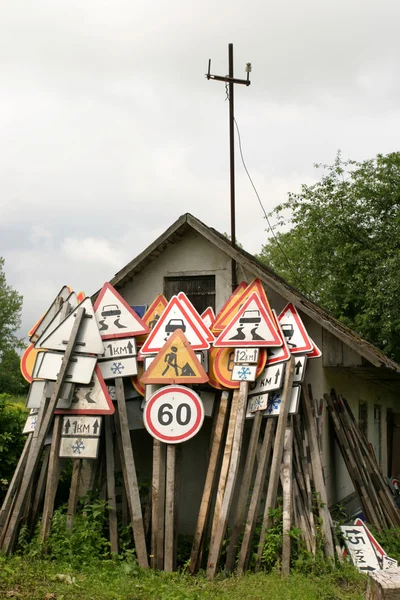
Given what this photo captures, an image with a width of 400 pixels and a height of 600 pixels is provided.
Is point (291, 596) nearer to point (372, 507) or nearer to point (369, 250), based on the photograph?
point (372, 507)

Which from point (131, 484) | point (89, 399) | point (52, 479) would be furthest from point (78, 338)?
point (131, 484)

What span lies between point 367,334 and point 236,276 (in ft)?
50.3

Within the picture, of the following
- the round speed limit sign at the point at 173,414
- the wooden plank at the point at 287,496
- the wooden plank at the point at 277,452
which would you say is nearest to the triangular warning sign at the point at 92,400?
the round speed limit sign at the point at 173,414

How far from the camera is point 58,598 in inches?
297

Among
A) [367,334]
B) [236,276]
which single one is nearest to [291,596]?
[236,276]

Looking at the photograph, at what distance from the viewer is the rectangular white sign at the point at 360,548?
1001 cm

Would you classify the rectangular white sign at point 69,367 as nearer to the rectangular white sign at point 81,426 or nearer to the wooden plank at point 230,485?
the rectangular white sign at point 81,426

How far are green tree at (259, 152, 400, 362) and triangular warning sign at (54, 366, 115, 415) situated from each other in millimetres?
17137

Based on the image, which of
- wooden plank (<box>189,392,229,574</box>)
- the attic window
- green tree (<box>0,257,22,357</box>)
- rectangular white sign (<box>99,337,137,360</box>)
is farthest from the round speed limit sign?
green tree (<box>0,257,22,357</box>)

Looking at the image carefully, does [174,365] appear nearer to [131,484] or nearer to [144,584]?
[131,484]

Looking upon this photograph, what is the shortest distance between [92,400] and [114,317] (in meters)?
1.41

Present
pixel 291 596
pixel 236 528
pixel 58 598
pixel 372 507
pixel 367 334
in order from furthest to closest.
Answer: pixel 367 334 → pixel 372 507 → pixel 236 528 → pixel 291 596 → pixel 58 598

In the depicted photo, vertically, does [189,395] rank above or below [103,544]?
above

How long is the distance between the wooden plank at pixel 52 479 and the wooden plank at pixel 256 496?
2566 mm
